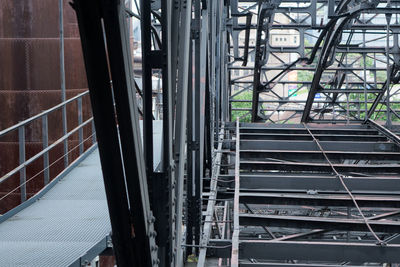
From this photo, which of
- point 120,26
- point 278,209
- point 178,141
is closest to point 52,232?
point 178,141

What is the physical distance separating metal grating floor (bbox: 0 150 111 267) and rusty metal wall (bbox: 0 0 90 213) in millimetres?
3825

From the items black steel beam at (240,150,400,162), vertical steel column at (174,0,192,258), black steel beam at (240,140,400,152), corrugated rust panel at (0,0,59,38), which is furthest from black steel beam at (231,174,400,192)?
vertical steel column at (174,0,192,258)

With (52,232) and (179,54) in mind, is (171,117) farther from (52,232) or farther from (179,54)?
(52,232)

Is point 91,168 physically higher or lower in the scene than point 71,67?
lower

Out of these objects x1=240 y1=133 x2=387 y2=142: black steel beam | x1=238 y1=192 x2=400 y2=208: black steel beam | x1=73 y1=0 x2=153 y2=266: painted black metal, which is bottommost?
x1=240 y1=133 x2=387 y2=142: black steel beam

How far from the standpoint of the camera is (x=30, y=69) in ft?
37.2

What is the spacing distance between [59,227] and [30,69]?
246 inches

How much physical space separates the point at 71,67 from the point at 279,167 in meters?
4.36

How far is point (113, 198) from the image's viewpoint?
2.86 meters

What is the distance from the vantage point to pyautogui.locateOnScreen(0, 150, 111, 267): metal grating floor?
185 inches

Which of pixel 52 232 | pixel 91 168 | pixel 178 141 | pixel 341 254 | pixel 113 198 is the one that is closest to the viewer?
pixel 113 198

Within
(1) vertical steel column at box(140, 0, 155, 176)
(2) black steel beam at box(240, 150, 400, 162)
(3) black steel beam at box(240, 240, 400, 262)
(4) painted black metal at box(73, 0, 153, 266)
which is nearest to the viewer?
(4) painted black metal at box(73, 0, 153, 266)

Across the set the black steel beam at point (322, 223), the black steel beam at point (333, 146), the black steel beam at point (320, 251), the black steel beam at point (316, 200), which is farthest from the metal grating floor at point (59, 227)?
the black steel beam at point (333, 146)

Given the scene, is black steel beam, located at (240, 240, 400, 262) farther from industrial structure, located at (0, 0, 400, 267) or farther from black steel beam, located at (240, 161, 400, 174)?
black steel beam, located at (240, 161, 400, 174)
